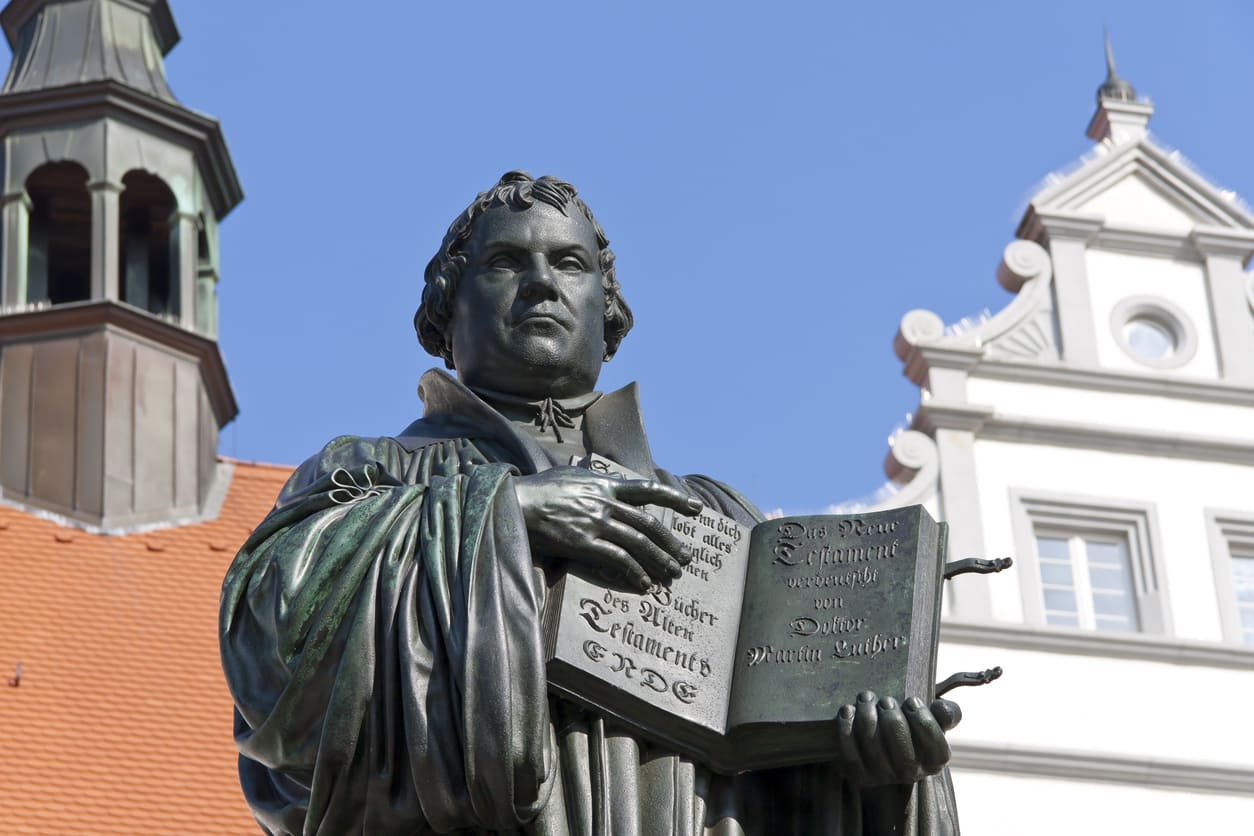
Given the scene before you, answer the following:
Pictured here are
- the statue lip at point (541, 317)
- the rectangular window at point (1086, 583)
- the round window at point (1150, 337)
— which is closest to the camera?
the statue lip at point (541, 317)

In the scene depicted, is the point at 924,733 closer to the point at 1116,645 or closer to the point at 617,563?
the point at 617,563

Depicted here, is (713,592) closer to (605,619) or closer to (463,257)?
(605,619)

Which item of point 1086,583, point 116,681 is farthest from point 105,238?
point 1086,583

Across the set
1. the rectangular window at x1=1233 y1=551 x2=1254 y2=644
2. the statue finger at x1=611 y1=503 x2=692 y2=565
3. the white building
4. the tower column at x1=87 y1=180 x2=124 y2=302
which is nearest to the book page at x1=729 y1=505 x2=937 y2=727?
the statue finger at x1=611 y1=503 x2=692 y2=565

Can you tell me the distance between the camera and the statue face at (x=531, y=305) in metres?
5.60

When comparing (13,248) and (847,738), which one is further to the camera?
(13,248)

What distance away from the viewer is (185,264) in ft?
95.5

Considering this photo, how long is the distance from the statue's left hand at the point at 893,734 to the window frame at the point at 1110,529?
14.1 m

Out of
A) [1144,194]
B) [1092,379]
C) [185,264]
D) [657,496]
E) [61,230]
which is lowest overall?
[657,496]

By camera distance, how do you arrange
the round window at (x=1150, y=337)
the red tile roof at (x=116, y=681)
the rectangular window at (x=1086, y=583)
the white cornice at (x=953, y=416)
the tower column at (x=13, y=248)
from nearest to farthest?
the rectangular window at (x=1086, y=583) < the white cornice at (x=953, y=416) < the round window at (x=1150, y=337) < the red tile roof at (x=116, y=681) < the tower column at (x=13, y=248)

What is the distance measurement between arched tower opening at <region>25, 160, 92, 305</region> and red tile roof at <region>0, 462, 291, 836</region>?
3.05m

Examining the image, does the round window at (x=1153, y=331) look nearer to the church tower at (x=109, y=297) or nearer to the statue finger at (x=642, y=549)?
the church tower at (x=109, y=297)

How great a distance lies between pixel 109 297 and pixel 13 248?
1.18m

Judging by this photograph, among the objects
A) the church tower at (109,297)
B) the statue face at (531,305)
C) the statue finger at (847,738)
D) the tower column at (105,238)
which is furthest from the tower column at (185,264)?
the statue finger at (847,738)
